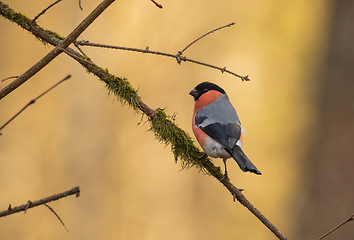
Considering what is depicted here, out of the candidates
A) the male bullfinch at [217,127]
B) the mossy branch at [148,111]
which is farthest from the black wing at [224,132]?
the mossy branch at [148,111]

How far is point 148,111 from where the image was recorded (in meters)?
Answer: 1.33

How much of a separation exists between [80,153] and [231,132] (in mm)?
1872

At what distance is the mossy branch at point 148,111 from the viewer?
124cm

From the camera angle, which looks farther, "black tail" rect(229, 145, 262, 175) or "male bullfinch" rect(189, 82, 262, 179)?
"male bullfinch" rect(189, 82, 262, 179)

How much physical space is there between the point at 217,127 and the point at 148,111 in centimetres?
32

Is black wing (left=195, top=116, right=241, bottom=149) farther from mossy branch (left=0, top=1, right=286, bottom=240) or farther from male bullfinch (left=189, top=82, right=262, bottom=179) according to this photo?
mossy branch (left=0, top=1, right=286, bottom=240)

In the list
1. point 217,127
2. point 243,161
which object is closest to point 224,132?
point 217,127

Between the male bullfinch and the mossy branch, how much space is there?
0.07 metres

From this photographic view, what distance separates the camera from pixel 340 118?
2.97 m

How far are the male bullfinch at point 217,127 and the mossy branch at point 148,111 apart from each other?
0.22ft

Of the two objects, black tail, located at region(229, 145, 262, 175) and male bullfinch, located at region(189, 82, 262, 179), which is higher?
male bullfinch, located at region(189, 82, 262, 179)

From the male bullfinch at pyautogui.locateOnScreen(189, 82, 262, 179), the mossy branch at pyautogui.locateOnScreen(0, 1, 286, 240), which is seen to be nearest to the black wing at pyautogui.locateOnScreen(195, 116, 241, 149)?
the male bullfinch at pyautogui.locateOnScreen(189, 82, 262, 179)

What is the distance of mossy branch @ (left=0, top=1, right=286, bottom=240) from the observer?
1.24m

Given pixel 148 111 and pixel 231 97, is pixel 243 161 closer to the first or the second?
pixel 148 111
